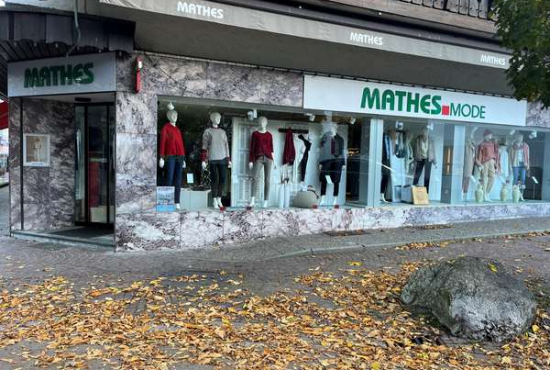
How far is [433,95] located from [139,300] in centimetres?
815

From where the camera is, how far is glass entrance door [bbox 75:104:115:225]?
31.4 feet

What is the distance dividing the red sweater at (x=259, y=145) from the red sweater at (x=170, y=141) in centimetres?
153

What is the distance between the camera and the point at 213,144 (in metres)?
8.96

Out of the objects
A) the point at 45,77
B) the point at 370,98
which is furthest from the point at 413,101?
the point at 45,77

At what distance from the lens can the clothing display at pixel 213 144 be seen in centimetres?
891

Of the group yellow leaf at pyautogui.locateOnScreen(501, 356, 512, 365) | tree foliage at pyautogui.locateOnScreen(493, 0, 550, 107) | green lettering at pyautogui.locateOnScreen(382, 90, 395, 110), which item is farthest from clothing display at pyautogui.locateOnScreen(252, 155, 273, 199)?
yellow leaf at pyautogui.locateOnScreen(501, 356, 512, 365)

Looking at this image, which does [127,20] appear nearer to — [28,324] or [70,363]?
[28,324]

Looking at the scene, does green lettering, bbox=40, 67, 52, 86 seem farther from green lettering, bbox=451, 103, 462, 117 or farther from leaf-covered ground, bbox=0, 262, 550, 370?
green lettering, bbox=451, 103, 462, 117

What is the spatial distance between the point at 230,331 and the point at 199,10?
425cm

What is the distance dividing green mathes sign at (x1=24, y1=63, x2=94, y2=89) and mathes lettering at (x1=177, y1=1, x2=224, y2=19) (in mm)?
2434

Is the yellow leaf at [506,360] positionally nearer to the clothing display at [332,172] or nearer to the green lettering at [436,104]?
the clothing display at [332,172]

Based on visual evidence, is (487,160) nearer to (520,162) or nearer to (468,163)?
(468,163)

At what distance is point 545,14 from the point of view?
4.75 m

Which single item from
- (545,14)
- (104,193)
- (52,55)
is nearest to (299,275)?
(545,14)
